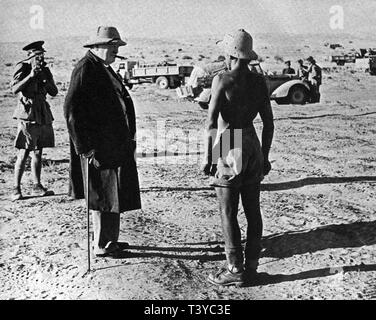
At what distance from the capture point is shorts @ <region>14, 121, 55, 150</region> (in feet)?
19.7

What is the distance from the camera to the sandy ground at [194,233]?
3.95 metres

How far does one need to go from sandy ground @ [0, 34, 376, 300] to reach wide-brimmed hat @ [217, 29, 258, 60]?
1.56 meters

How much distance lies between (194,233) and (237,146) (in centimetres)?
157

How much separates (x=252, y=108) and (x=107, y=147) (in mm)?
1124

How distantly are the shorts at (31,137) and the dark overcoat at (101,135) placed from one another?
5.73 feet

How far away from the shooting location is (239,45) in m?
3.59

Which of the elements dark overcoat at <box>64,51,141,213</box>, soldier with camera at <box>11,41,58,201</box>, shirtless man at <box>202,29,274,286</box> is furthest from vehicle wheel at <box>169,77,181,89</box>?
shirtless man at <box>202,29,274,286</box>

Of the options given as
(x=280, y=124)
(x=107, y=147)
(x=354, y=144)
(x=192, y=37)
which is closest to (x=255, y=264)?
(x=107, y=147)

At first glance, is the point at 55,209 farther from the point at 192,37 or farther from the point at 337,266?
the point at 192,37

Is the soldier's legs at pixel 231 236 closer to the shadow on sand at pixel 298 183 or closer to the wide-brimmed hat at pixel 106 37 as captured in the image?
the wide-brimmed hat at pixel 106 37

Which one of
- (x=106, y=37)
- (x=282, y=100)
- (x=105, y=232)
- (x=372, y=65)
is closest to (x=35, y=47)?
(x=106, y=37)

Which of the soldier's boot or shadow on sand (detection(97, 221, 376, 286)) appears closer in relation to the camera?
the soldier's boot

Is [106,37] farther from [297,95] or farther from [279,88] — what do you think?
[297,95]

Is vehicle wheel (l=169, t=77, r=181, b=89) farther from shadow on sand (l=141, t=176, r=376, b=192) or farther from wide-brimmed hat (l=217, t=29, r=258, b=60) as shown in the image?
wide-brimmed hat (l=217, t=29, r=258, b=60)
